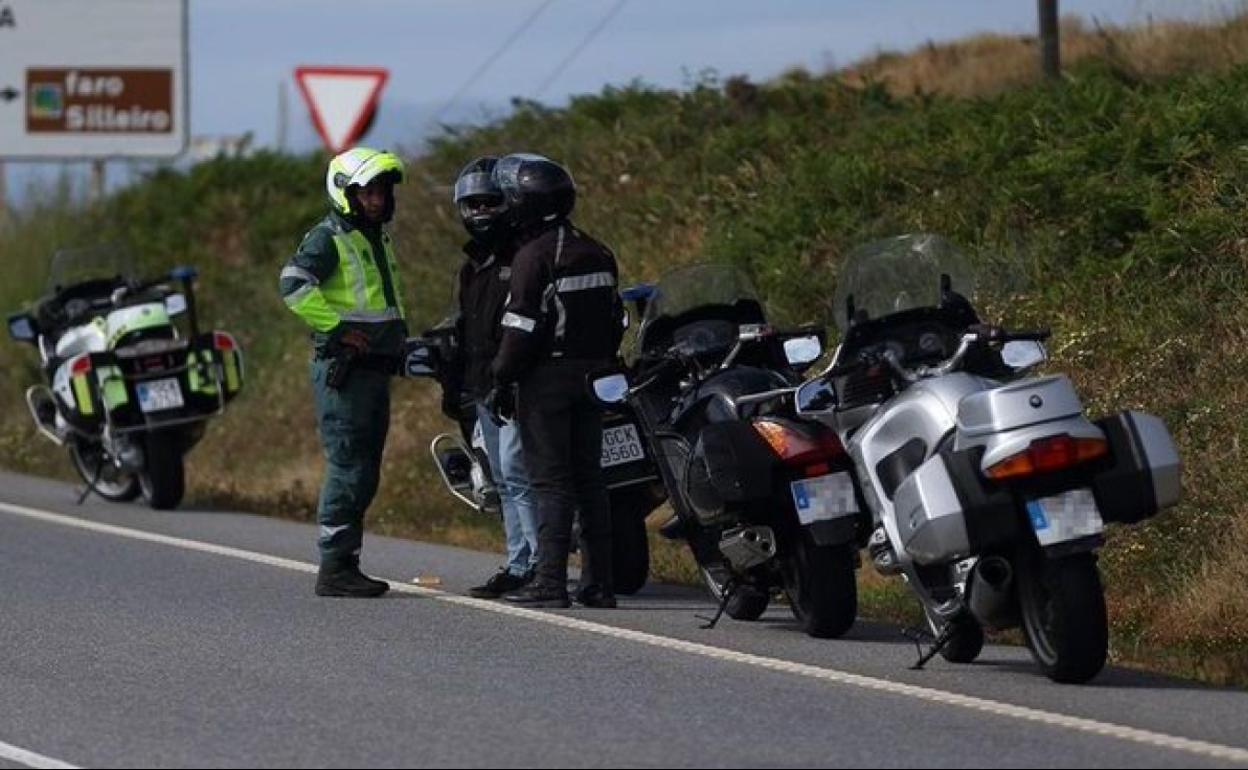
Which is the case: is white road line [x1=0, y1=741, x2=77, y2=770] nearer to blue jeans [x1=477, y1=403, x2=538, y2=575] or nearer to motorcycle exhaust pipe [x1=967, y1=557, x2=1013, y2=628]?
motorcycle exhaust pipe [x1=967, y1=557, x2=1013, y2=628]

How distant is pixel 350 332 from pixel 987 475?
172 inches

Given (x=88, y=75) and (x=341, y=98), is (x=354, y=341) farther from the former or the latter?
(x=88, y=75)

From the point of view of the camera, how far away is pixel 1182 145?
1742 cm

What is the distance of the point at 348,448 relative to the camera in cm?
1430

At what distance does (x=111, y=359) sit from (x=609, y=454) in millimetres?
6309

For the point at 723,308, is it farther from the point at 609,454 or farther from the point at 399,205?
the point at 399,205

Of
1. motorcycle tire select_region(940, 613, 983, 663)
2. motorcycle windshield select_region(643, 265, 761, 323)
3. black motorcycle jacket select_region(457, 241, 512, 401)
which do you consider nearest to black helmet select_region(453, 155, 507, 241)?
black motorcycle jacket select_region(457, 241, 512, 401)

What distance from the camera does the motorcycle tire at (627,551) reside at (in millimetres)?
14414

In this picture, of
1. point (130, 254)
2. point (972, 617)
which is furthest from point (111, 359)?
point (972, 617)

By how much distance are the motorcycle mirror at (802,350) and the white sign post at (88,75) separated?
18.6 m

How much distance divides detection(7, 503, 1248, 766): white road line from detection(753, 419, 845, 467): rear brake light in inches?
31.9

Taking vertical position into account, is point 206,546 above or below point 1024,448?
below

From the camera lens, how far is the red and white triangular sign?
86.7ft

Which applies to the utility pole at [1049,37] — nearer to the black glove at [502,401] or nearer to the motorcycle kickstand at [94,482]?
the motorcycle kickstand at [94,482]
